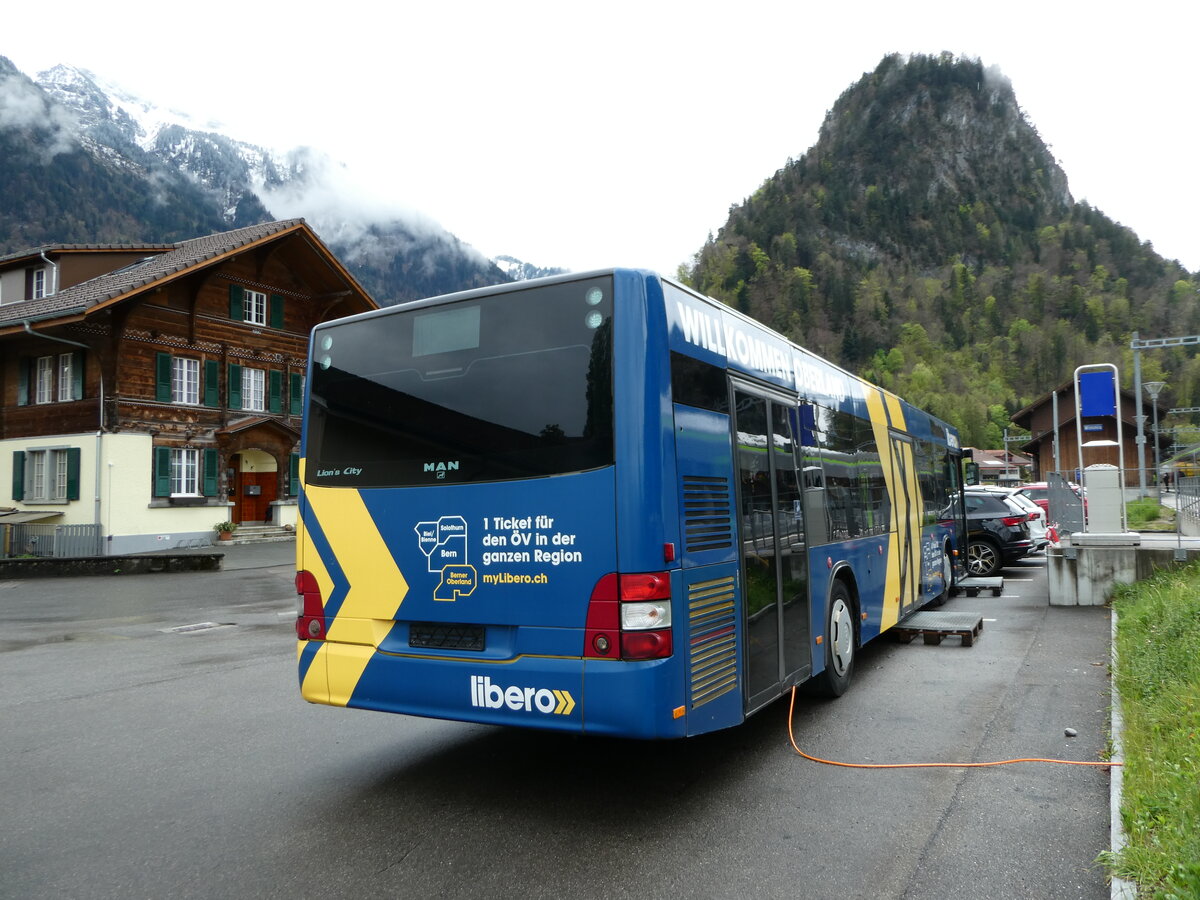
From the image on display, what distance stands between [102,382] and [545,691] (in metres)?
26.2

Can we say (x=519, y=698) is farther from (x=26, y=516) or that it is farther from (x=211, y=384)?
(x=211, y=384)

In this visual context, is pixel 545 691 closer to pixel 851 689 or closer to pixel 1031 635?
pixel 851 689

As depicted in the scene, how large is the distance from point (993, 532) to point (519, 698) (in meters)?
15.2

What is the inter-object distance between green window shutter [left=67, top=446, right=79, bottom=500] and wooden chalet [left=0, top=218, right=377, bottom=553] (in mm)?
34

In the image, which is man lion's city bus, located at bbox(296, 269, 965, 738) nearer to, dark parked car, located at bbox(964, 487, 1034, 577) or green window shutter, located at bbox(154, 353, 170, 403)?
dark parked car, located at bbox(964, 487, 1034, 577)

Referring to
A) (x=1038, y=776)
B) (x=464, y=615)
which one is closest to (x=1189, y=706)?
(x=1038, y=776)

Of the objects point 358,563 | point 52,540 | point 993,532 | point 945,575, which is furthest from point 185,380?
point 358,563

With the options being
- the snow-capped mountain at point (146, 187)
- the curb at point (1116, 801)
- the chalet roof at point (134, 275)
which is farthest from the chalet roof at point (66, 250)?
the snow-capped mountain at point (146, 187)

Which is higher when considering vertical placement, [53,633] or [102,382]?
[102,382]

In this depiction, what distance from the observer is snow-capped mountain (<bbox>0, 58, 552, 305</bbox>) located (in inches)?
4104

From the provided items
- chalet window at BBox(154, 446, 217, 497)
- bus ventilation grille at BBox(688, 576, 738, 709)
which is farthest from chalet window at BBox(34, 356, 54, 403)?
bus ventilation grille at BBox(688, 576, 738, 709)

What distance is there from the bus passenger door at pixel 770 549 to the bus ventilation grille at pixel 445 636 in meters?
1.51

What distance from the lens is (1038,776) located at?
16.4ft

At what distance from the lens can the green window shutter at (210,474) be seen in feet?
93.6
